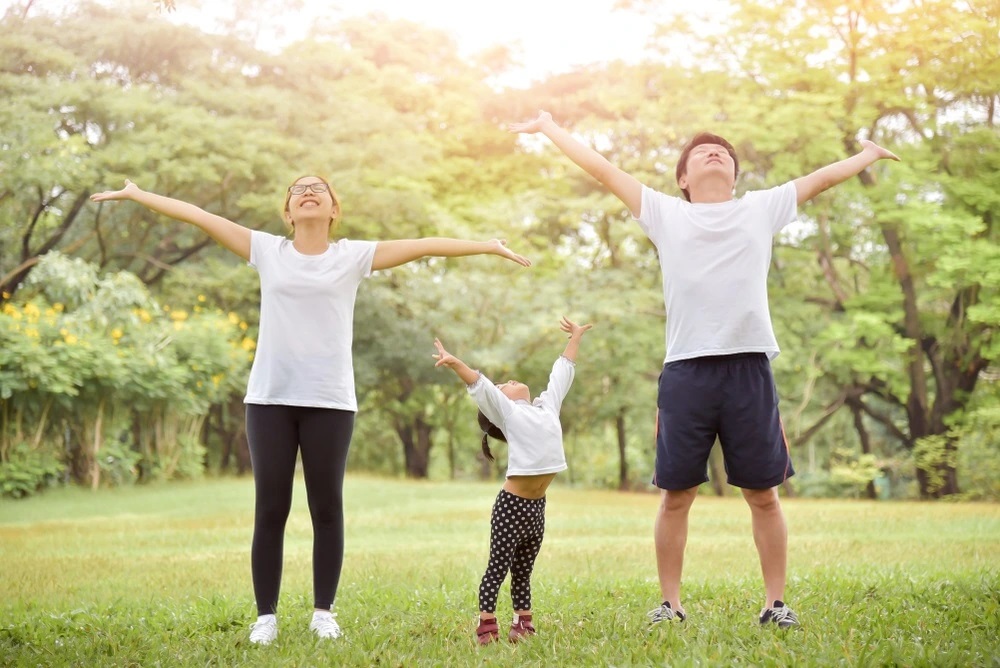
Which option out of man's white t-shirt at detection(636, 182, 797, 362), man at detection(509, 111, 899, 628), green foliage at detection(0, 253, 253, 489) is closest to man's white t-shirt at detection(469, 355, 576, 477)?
man at detection(509, 111, 899, 628)

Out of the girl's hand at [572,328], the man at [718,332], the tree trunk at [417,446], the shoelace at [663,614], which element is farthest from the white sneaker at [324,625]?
the tree trunk at [417,446]

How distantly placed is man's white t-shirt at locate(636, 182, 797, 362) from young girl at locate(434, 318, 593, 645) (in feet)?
1.50

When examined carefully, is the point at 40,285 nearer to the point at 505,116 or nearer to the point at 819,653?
the point at 505,116

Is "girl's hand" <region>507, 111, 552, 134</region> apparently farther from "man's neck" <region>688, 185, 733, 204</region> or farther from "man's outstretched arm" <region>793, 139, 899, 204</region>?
"man's outstretched arm" <region>793, 139, 899, 204</region>

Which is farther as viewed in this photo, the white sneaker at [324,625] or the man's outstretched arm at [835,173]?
the white sneaker at [324,625]

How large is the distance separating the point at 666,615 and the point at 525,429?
38.7 inches

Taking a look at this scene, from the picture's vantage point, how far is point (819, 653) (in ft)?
11.3

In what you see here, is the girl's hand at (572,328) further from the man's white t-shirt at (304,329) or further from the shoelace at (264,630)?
the shoelace at (264,630)

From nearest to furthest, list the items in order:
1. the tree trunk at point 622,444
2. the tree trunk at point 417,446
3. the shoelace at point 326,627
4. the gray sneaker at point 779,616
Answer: the gray sneaker at point 779,616 → the shoelace at point 326,627 → the tree trunk at point 622,444 → the tree trunk at point 417,446

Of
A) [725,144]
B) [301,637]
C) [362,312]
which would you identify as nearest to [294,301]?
[301,637]

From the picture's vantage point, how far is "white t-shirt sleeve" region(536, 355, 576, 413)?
13.7 ft

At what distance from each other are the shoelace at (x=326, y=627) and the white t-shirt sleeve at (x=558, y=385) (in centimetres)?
125

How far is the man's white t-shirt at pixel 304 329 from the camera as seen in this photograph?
4047 millimetres

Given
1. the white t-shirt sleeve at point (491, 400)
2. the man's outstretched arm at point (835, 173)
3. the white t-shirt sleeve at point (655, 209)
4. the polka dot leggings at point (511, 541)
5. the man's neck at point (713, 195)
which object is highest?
the man's outstretched arm at point (835, 173)
